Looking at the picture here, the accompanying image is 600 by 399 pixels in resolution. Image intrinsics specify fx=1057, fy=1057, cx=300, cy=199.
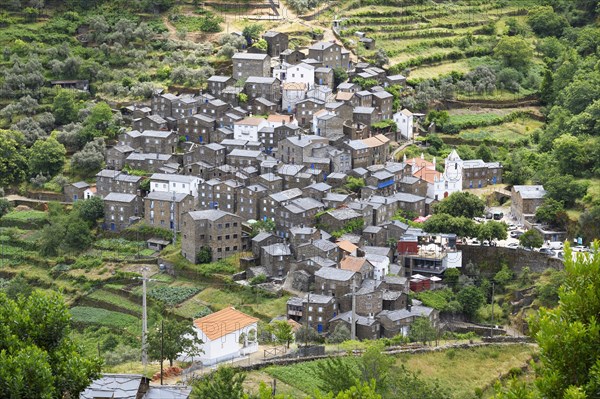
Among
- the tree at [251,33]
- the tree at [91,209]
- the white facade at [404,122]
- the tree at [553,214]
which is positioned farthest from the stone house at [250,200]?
the tree at [251,33]

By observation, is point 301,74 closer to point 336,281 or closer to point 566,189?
point 566,189

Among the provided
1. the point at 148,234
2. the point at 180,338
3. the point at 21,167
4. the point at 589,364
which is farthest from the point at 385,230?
the point at 589,364

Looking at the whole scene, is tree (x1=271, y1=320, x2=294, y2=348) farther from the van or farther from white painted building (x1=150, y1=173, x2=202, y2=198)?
the van

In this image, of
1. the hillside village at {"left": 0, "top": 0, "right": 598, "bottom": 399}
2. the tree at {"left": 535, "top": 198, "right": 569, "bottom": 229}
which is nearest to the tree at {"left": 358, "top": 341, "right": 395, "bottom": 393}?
the hillside village at {"left": 0, "top": 0, "right": 598, "bottom": 399}

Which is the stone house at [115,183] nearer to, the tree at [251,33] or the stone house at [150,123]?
the stone house at [150,123]

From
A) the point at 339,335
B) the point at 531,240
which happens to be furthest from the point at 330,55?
the point at 339,335

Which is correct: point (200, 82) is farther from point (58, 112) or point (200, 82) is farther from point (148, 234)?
point (148, 234)
